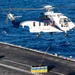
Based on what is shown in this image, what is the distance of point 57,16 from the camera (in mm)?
87812

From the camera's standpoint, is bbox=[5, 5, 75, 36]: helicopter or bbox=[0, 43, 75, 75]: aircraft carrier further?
bbox=[5, 5, 75, 36]: helicopter

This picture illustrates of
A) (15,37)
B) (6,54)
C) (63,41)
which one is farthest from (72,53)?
(6,54)

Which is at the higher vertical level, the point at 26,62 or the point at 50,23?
the point at 50,23

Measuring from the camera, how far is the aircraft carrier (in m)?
85.0

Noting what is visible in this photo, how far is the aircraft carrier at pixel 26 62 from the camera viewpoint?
85031mm

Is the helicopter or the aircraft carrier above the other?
the helicopter

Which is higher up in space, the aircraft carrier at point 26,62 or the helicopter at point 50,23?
the helicopter at point 50,23

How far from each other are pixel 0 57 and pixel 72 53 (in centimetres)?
4143

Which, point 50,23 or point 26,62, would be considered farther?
point 26,62

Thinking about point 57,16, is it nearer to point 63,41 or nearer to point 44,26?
point 44,26

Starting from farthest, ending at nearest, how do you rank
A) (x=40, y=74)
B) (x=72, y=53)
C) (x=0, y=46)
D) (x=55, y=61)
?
(x=72, y=53) → (x=0, y=46) → (x=55, y=61) → (x=40, y=74)

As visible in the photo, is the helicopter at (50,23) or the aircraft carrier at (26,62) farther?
the helicopter at (50,23)

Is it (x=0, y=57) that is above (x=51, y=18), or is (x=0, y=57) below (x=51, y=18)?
below

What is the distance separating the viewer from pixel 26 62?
90.8 m
